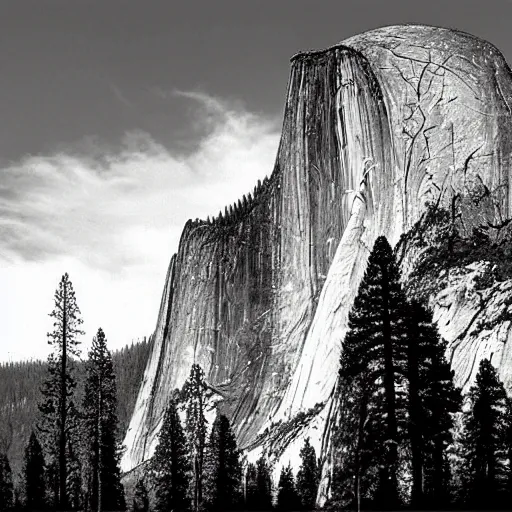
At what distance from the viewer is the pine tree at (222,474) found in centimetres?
4230

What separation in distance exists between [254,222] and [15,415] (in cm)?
13692

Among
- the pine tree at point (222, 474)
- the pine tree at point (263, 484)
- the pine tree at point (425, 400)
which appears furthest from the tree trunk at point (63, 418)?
the pine tree at point (425, 400)

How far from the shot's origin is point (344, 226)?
54.1 m

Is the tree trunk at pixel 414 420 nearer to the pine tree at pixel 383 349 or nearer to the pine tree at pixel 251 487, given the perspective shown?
the pine tree at pixel 383 349

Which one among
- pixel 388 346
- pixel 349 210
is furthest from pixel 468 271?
pixel 388 346

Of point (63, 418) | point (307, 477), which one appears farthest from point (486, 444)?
point (63, 418)

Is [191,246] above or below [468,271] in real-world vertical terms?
above

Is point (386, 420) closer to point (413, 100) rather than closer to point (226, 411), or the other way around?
point (413, 100)

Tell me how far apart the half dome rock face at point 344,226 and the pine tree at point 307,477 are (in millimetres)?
929

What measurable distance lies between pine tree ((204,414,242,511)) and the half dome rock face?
4.05 metres

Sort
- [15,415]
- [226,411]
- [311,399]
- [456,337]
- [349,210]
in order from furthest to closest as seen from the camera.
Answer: [15,415], [226,411], [349,210], [311,399], [456,337]

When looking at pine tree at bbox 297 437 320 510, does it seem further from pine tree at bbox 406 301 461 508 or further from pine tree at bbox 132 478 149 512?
pine tree at bbox 406 301 461 508

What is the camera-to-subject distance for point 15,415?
186 metres

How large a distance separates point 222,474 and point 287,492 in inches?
120
